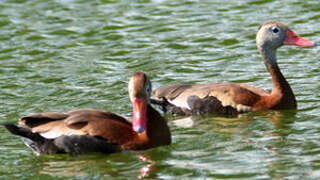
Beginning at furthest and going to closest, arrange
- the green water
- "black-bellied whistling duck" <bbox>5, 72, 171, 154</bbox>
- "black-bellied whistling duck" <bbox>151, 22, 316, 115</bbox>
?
"black-bellied whistling duck" <bbox>151, 22, 316, 115</bbox>
"black-bellied whistling duck" <bbox>5, 72, 171, 154</bbox>
the green water

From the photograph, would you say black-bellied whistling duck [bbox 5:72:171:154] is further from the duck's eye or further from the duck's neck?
the duck's eye

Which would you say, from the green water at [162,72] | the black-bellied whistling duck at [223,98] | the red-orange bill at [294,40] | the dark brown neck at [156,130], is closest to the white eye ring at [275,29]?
the red-orange bill at [294,40]

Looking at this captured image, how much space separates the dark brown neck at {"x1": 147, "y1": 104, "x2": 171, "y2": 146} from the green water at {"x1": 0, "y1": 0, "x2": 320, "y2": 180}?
0.46ft

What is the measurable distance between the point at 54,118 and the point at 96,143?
59 cm

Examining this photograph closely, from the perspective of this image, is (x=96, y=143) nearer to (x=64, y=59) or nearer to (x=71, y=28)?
(x=64, y=59)

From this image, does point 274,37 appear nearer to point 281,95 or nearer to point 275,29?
point 275,29

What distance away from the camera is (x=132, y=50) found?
16.1 metres

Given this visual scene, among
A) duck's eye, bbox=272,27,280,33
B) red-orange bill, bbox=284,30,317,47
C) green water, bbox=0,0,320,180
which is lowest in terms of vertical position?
green water, bbox=0,0,320,180

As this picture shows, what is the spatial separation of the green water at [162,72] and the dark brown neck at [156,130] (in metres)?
0.14

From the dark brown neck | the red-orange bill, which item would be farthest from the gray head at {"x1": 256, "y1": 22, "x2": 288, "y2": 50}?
the dark brown neck

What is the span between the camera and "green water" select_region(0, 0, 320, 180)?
9492 millimetres

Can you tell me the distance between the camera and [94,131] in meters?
9.90

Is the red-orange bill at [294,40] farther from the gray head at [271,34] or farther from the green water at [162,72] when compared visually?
the green water at [162,72]

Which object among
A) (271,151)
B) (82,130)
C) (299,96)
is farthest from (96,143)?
(299,96)
